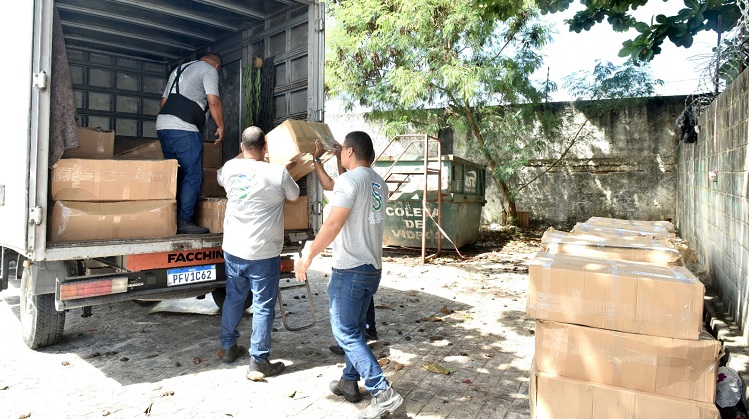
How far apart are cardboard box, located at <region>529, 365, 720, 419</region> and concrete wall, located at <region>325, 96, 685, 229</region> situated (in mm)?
11240

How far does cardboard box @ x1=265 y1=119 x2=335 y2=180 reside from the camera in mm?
4016

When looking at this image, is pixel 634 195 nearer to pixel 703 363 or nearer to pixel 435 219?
pixel 435 219

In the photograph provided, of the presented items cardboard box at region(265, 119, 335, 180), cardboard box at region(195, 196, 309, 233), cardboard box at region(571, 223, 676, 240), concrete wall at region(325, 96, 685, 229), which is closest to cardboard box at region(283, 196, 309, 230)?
cardboard box at region(195, 196, 309, 233)

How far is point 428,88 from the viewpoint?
11.9 m

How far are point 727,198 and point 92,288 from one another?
5.12m

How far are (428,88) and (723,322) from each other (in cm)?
861

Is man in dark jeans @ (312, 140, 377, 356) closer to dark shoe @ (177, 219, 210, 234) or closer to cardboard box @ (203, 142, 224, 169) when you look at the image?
dark shoe @ (177, 219, 210, 234)

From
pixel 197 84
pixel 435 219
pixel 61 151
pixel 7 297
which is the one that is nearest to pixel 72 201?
pixel 61 151

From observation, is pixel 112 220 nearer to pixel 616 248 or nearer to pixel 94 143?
pixel 94 143

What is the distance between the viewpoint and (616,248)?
134 inches

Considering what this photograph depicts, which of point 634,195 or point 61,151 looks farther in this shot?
point 634,195

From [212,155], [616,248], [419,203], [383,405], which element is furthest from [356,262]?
[419,203]

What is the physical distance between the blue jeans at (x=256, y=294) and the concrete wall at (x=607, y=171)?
10481 mm

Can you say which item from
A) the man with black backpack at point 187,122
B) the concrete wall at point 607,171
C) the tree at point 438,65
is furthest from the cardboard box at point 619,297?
the concrete wall at point 607,171
